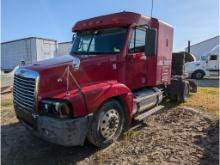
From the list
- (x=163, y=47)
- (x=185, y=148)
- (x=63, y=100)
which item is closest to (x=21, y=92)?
(x=63, y=100)

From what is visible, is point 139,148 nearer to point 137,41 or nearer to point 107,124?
point 107,124

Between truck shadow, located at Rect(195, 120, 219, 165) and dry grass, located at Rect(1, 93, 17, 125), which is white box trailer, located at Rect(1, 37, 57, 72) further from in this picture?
truck shadow, located at Rect(195, 120, 219, 165)

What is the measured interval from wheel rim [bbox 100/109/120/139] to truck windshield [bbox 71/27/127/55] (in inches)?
52.3

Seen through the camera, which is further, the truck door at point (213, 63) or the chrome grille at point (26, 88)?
the truck door at point (213, 63)

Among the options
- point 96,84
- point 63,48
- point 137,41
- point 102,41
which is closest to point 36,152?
point 96,84

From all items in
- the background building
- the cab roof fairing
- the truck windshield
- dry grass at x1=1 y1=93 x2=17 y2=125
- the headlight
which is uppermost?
the background building

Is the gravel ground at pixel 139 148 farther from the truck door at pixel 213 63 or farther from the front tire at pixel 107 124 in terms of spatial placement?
the truck door at pixel 213 63

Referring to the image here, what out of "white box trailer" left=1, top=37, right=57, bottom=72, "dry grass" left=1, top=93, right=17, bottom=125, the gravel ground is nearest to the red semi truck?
the gravel ground

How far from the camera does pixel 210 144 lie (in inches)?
174

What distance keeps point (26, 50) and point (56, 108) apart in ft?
79.0

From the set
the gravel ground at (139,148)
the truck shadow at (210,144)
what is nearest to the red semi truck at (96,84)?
the gravel ground at (139,148)

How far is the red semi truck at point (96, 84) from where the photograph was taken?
369cm

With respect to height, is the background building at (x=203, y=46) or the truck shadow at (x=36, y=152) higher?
→ the background building at (x=203, y=46)

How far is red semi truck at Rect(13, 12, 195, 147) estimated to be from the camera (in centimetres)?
369
